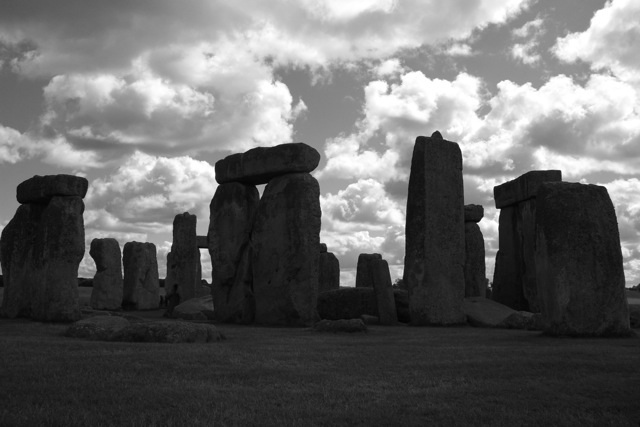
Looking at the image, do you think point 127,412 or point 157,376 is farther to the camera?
point 157,376

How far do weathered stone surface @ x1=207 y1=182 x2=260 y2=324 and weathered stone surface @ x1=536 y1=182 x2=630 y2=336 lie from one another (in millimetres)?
8720

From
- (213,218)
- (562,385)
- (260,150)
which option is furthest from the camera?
(213,218)

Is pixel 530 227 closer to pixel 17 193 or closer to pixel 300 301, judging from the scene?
pixel 300 301

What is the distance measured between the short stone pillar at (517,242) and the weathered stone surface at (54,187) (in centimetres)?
1273

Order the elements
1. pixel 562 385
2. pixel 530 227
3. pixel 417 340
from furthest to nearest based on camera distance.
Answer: pixel 530 227 → pixel 417 340 → pixel 562 385

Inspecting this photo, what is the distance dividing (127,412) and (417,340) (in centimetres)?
679

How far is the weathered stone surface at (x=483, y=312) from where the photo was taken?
52.1 feet

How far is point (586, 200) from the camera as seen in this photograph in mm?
11242

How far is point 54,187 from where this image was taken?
15.5 metres

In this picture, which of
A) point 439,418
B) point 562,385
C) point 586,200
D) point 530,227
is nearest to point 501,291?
point 530,227

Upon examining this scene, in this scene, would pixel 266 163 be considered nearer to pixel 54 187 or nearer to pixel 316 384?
pixel 54 187

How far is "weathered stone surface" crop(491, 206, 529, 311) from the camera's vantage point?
21016 mm

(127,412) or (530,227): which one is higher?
(530,227)

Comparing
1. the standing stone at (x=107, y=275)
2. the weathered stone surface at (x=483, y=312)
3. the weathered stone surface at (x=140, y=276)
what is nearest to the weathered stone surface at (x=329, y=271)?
the weathered stone surface at (x=140, y=276)
